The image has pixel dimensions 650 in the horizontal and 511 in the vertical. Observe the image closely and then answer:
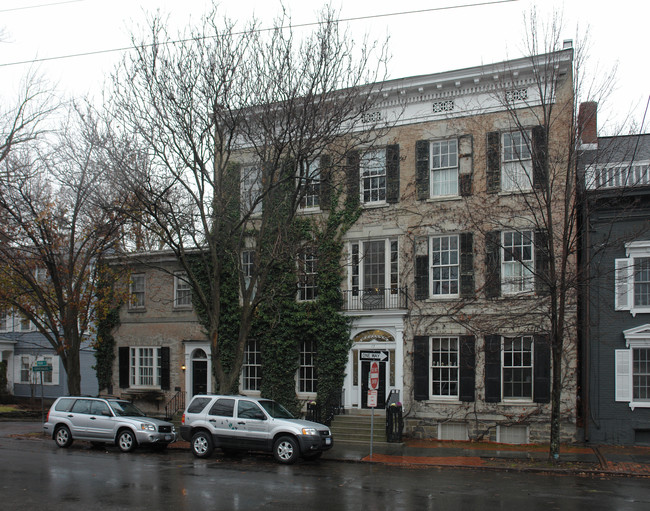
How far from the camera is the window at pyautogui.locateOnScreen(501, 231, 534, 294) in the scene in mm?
20844

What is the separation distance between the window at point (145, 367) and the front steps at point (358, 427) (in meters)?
9.12

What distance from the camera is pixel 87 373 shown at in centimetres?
3728

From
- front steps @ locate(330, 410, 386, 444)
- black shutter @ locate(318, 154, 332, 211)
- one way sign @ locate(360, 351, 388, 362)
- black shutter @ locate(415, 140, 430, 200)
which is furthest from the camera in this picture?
black shutter @ locate(318, 154, 332, 211)

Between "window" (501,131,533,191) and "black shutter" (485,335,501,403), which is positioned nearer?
"black shutter" (485,335,501,403)

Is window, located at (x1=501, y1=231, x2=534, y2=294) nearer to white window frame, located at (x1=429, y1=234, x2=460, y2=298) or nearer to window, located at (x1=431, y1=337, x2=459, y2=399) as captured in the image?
white window frame, located at (x1=429, y1=234, x2=460, y2=298)

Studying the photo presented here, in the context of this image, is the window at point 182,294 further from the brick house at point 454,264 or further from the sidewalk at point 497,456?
the sidewalk at point 497,456

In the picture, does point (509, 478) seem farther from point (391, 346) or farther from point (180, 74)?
point (180, 74)

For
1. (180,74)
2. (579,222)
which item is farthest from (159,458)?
(579,222)

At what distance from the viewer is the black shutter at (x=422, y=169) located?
22.7m

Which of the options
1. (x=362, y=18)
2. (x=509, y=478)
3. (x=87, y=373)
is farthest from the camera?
(x=87, y=373)

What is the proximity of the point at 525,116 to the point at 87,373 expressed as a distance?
28167 mm

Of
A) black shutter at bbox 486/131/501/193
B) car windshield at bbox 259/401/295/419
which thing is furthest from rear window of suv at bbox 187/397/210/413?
black shutter at bbox 486/131/501/193

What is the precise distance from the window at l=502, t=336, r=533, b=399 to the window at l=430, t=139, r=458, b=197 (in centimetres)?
547

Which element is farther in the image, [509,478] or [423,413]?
[423,413]
